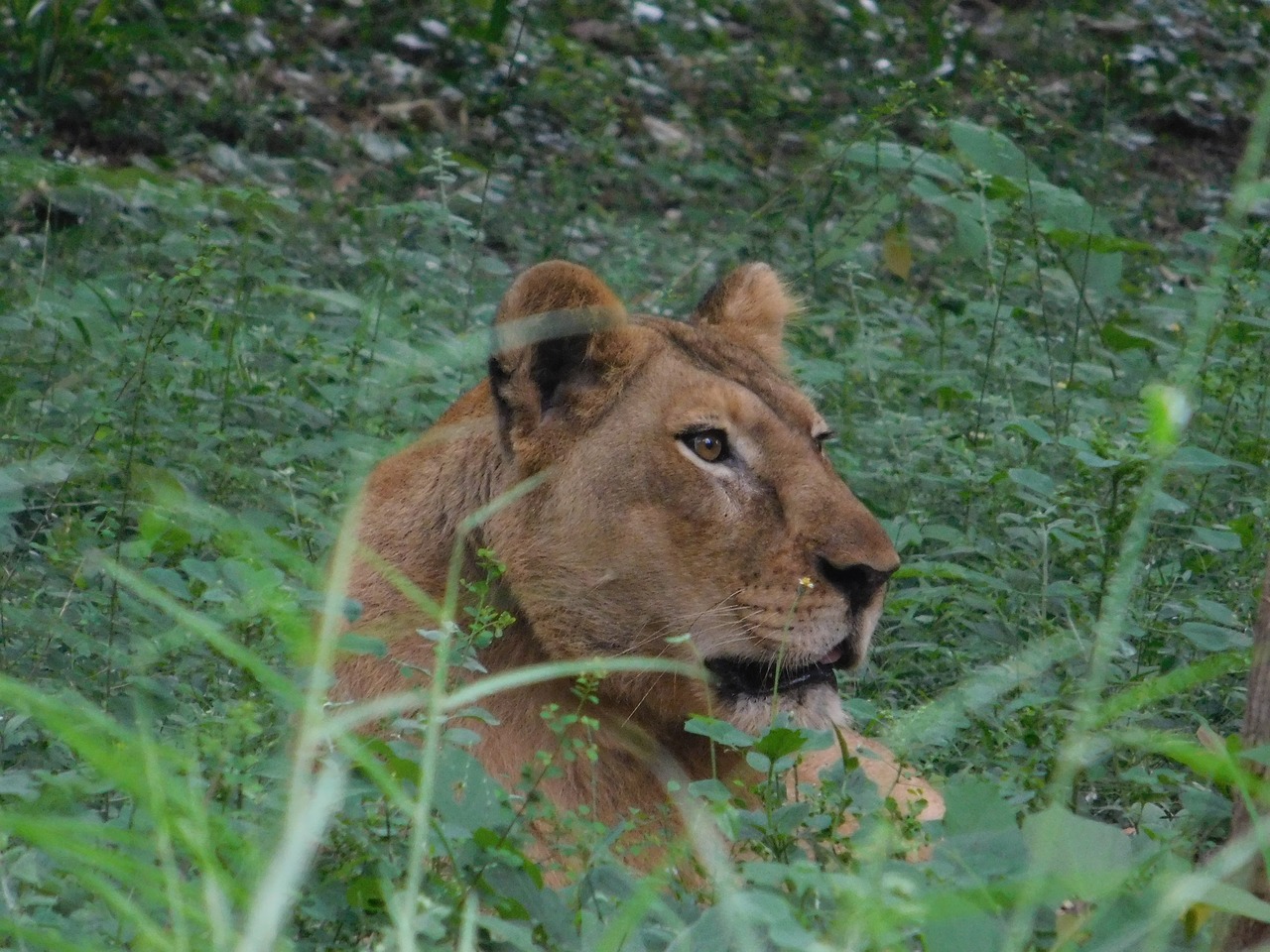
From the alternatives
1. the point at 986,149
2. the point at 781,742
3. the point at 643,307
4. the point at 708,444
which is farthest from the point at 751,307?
the point at 986,149

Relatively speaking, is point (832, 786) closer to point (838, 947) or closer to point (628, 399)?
point (838, 947)

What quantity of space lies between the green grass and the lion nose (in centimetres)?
32

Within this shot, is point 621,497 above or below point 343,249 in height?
above

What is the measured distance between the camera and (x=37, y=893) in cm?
274

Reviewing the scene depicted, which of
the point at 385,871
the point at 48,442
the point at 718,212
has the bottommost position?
the point at 718,212

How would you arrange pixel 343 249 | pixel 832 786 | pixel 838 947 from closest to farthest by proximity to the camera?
pixel 838 947, pixel 832 786, pixel 343 249

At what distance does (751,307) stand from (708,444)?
94cm

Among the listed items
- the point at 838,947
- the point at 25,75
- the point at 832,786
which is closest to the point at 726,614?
the point at 832,786

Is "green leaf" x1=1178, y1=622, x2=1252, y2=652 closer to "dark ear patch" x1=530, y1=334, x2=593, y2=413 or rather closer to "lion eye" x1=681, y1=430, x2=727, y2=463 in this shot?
"lion eye" x1=681, y1=430, x2=727, y2=463

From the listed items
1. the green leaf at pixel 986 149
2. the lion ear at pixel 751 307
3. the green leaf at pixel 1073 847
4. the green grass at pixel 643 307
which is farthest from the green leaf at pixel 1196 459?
the green leaf at pixel 986 149

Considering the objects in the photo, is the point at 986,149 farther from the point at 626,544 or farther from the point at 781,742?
the point at 781,742

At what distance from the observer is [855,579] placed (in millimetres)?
3953

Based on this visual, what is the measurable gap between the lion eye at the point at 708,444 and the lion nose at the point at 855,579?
1.21 feet

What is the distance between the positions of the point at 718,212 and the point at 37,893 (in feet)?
22.6
